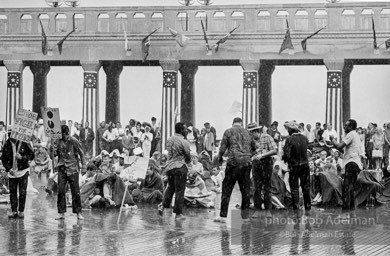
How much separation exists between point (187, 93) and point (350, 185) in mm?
20020

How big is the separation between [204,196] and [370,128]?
12967 mm

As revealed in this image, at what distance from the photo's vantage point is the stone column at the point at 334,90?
109 ft

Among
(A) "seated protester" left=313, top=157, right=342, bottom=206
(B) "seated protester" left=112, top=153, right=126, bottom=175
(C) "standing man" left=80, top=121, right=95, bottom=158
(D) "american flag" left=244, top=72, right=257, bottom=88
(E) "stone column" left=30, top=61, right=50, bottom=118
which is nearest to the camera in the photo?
(A) "seated protester" left=313, top=157, right=342, bottom=206

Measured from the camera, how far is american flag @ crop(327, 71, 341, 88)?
33531mm

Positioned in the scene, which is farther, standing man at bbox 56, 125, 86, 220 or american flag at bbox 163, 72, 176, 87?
american flag at bbox 163, 72, 176, 87

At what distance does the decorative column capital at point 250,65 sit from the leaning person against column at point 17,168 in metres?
18.3

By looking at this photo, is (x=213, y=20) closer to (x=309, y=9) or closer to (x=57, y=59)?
(x=309, y=9)

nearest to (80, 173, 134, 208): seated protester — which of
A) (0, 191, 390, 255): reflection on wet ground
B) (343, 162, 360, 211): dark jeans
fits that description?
(0, 191, 390, 255): reflection on wet ground

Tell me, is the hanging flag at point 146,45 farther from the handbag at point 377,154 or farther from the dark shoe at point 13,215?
the dark shoe at point 13,215

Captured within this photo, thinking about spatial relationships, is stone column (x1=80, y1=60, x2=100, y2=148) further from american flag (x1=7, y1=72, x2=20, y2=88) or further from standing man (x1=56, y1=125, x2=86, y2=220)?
standing man (x1=56, y1=125, x2=86, y2=220)

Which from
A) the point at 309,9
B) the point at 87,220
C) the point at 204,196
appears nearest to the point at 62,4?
the point at 309,9

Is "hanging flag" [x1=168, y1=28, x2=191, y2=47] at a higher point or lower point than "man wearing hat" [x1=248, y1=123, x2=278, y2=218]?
higher

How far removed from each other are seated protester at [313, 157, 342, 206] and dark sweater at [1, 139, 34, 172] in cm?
597

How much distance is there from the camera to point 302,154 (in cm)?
1681
